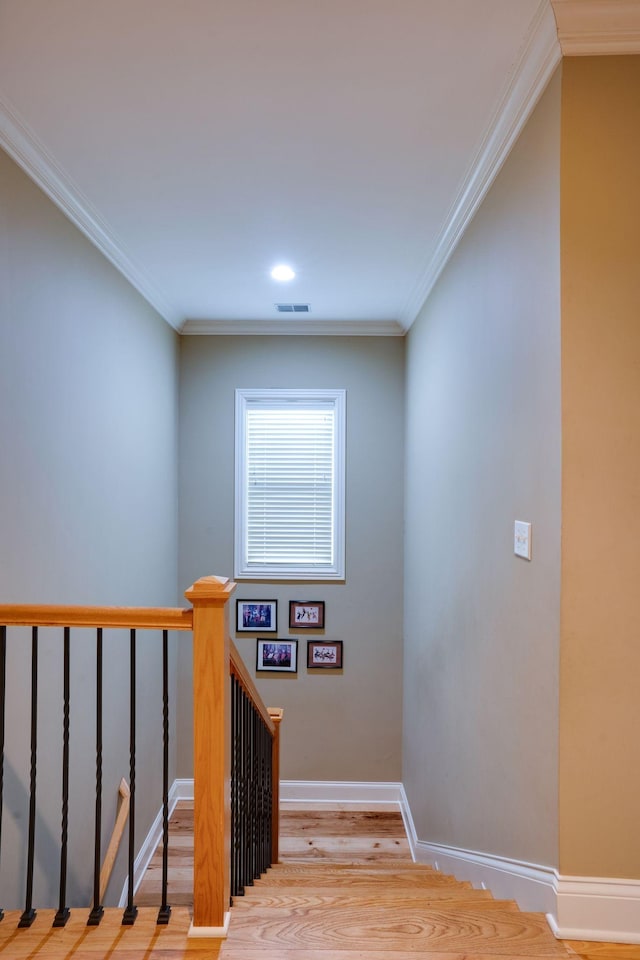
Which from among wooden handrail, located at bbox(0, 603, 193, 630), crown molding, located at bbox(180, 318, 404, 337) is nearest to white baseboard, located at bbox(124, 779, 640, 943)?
wooden handrail, located at bbox(0, 603, 193, 630)

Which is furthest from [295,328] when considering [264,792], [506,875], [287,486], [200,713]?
[506,875]

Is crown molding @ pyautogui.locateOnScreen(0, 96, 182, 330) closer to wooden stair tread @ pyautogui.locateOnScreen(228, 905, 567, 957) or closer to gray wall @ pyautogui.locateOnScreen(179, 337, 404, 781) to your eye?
A: gray wall @ pyautogui.locateOnScreen(179, 337, 404, 781)

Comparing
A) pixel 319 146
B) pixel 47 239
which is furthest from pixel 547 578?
pixel 47 239

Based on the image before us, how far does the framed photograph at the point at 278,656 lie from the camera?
4488mm

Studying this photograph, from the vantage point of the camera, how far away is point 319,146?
2.07 m

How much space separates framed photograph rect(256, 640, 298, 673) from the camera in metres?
4.49

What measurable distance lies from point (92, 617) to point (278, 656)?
125 inches

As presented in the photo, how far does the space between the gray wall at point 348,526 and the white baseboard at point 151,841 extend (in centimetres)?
12

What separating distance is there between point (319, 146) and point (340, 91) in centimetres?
30

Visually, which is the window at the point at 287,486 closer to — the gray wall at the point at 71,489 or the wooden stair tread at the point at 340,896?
the gray wall at the point at 71,489

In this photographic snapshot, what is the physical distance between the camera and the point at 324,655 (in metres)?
4.48

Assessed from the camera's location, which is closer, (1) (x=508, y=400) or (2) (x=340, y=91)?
(2) (x=340, y=91)

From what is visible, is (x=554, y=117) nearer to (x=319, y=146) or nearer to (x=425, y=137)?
(x=425, y=137)

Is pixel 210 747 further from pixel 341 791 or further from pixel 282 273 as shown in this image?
pixel 341 791
